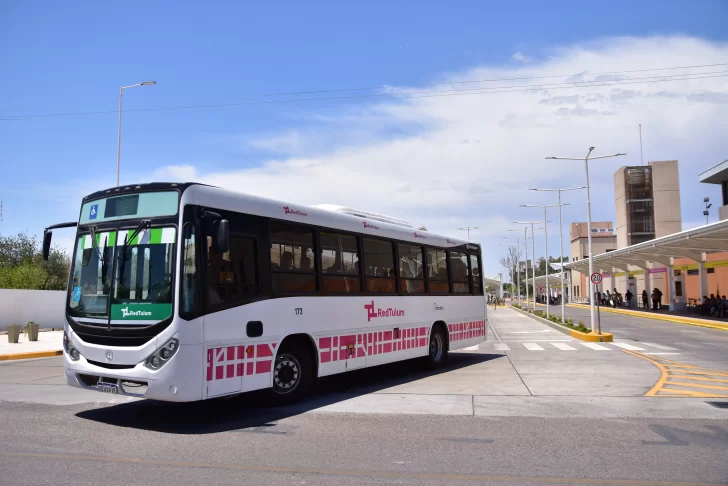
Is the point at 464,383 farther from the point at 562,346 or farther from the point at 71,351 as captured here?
the point at 562,346

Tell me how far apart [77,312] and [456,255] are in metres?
9.93

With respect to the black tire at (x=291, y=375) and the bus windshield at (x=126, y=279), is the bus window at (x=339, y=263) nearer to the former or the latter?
the black tire at (x=291, y=375)

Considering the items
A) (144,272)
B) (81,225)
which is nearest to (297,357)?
(144,272)

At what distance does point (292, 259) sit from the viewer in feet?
33.1

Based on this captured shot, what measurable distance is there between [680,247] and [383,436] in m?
34.2

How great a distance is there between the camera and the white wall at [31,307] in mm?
33188

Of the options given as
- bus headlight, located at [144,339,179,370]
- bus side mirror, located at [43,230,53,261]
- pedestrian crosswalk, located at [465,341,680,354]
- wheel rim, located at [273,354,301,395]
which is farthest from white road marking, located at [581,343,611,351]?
bus side mirror, located at [43,230,53,261]

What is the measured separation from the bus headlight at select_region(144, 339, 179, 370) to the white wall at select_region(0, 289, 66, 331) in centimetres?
2954

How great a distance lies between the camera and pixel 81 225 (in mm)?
9266

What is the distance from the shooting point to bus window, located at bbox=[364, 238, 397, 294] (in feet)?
40.2

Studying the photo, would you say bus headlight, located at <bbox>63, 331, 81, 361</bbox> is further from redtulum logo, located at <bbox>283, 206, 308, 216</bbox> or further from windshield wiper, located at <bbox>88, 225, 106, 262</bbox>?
redtulum logo, located at <bbox>283, 206, 308, 216</bbox>

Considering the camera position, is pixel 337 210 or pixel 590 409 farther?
pixel 337 210

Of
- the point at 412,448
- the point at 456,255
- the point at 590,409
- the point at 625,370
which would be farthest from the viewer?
the point at 456,255

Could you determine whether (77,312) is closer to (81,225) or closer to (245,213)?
(81,225)
